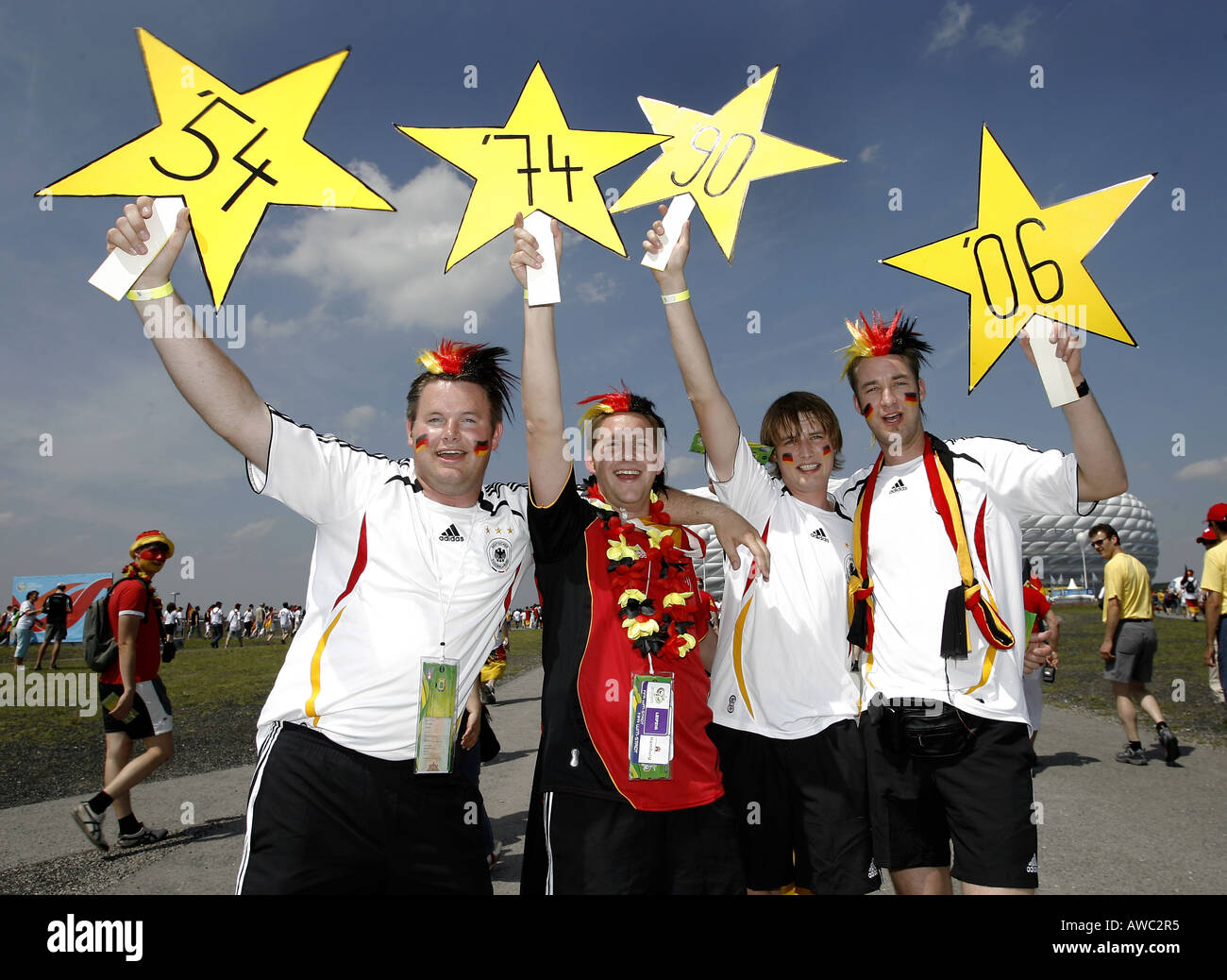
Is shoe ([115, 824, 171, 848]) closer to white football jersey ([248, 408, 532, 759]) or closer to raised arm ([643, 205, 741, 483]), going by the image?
white football jersey ([248, 408, 532, 759])

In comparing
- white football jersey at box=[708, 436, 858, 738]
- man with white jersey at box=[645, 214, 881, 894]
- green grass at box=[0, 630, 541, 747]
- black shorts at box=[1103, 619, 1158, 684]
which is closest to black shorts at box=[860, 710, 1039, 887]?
man with white jersey at box=[645, 214, 881, 894]

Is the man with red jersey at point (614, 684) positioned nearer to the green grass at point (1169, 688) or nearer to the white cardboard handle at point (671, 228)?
the white cardboard handle at point (671, 228)

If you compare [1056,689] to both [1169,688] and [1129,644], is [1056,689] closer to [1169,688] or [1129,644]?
[1169,688]

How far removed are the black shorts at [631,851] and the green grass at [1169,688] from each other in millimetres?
8564

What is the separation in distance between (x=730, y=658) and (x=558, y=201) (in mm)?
2086

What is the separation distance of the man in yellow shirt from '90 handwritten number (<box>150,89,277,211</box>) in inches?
337

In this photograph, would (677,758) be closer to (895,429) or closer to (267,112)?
(895,429)

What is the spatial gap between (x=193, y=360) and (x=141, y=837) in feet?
15.8

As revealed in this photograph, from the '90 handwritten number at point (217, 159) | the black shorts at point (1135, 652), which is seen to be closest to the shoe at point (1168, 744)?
the black shorts at point (1135, 652)

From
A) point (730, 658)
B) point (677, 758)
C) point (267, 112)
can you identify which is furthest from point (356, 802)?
point (267, 112)

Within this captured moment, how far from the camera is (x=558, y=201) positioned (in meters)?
3.02

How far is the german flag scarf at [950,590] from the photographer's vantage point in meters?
2.85

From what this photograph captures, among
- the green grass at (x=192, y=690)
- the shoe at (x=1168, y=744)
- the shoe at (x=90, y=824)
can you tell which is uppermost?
the shoe at (x=90, y=824)

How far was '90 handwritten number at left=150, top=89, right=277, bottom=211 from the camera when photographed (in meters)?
2.78
